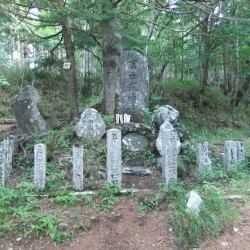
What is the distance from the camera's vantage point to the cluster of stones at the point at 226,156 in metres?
5.12

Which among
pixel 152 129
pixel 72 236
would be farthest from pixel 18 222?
pixel 152 129

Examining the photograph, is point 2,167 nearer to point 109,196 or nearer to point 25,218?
point 25,218

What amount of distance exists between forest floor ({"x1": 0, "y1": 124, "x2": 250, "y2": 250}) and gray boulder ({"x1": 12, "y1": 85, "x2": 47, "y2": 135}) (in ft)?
11.2

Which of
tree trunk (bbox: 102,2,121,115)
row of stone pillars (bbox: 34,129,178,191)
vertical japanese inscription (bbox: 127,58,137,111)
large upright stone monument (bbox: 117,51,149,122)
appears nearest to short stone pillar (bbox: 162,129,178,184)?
row of stone pillars (bbox: 34,129,178,191)

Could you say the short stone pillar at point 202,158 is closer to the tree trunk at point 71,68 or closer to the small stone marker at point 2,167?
the small stone marker at point 2,167

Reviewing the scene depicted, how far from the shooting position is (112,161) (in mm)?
4703

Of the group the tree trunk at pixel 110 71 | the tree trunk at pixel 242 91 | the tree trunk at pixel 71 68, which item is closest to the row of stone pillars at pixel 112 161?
the tree trunk at pixel 110 71

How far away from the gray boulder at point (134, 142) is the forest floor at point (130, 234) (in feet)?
7.10

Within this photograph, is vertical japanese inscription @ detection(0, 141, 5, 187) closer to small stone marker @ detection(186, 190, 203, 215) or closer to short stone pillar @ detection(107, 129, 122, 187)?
short stone pillar @ detection(107, 129, 122, 187)

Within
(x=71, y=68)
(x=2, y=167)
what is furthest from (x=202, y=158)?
(x=71, y=68)

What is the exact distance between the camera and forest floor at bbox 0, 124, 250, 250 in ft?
11.8

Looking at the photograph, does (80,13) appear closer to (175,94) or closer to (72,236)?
(72,236)

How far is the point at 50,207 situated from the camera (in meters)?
4.20

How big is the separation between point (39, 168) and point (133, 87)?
132 inches
